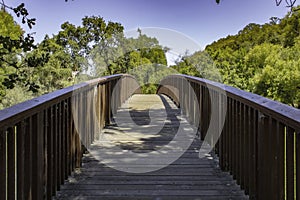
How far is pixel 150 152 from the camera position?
4645mm

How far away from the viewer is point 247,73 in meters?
25.1

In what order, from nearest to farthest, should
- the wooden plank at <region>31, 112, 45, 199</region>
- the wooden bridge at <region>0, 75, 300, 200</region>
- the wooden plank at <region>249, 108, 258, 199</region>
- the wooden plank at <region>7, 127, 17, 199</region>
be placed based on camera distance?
the wooden plank at <region>7, 127, 17, 199</region>
the wooden bridge at <region>0, 75, 300, 200</region>
the wooden plank at <region>31, 112, 45, 199</region>
the wooden plank at <region>249, 108, 258, 199</region>

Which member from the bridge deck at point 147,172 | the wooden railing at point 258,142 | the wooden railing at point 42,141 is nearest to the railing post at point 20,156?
the wooden railing at point 42,141

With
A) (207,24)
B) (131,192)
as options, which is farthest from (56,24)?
(131,192)

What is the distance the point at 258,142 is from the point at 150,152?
2166mm

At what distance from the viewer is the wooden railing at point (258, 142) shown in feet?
6.82

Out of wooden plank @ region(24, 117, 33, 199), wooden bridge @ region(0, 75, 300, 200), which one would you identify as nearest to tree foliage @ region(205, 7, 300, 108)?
wooden bridge @ region(0, 75, 300, 200)

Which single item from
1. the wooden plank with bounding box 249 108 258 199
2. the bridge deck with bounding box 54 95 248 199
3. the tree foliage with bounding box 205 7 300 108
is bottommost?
the bridge deck with bounding box 54 95 248 199

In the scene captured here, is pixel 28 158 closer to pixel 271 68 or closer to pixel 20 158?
pixel 20 158

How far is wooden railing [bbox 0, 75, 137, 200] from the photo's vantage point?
2.00 metres

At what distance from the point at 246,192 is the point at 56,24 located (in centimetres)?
1916

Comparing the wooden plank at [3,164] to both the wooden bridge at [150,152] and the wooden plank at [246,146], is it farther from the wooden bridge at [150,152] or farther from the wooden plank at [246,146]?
the wooden plank at [246,146]

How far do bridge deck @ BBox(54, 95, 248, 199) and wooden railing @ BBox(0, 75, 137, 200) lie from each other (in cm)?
22

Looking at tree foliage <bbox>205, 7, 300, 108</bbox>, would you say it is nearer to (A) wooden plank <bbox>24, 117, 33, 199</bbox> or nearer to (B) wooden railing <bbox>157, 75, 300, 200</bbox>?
(B) wooden railing <bbox>157, 75, 300, 200</bbox>
